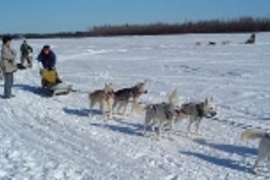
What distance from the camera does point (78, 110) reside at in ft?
40.4

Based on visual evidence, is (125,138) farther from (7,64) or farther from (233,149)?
(7,64)

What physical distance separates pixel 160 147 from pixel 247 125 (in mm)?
2700

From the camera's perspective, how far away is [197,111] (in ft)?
31.4

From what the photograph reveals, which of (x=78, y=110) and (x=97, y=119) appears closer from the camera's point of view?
(x=97, y=119)

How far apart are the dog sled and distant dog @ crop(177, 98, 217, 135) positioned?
5.46 m

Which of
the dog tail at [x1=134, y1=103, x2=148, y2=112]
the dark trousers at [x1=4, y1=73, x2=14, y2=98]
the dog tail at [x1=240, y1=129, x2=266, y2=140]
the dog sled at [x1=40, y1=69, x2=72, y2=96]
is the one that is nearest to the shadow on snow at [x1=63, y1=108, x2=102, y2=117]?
the dog tail at [x1=134, y1=103, x2=148, y2=112]

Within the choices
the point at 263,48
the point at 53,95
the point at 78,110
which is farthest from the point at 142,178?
the point at 263,48

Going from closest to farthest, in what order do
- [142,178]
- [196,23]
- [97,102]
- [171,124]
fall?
[142,178]
[171,124]
[97,102]
[196,23]

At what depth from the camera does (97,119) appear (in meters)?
11.2

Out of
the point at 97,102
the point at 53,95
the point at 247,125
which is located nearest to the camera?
the point at 247,125

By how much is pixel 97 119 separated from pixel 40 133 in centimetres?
180

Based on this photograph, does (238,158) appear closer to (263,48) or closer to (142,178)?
(142,178)

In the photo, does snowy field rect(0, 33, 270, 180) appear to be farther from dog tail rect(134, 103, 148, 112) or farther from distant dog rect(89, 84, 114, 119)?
distant dog rect(89, 84, 114, 119)

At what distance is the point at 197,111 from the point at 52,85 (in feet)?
19.5
